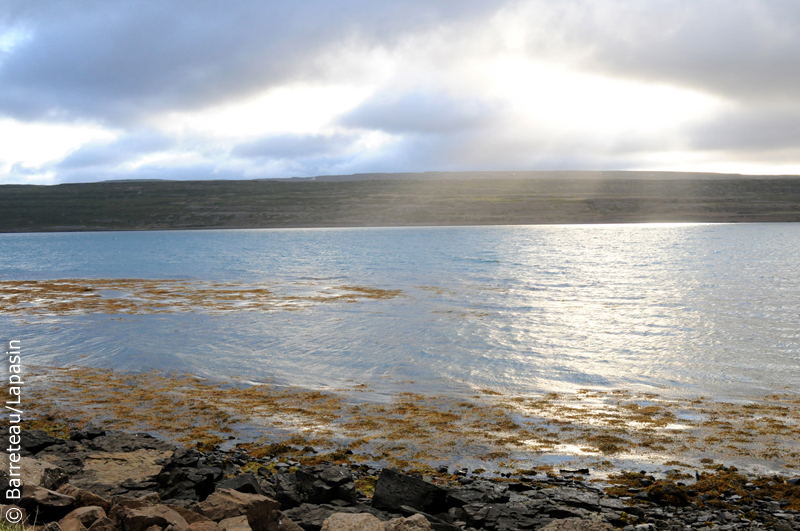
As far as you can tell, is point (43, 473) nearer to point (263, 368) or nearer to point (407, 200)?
point (263, 368)

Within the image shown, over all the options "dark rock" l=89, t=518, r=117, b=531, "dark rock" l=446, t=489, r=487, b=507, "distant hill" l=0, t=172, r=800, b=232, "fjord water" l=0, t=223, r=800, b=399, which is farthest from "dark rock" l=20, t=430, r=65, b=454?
"distant hill" l=0, t=172, r=800, b=232

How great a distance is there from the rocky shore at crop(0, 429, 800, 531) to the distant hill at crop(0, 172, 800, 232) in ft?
347

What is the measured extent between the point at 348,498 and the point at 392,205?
11955cm

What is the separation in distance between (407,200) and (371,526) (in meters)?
124

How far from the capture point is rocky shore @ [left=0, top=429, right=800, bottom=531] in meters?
5.88

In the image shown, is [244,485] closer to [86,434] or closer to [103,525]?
[103,525]

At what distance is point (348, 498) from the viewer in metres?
6.98

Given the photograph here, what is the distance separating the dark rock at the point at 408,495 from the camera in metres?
6.78

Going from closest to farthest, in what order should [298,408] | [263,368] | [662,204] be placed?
[298,408] → [263,368] → [662,204]

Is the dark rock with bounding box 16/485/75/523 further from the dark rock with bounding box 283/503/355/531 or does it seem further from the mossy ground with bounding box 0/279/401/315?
the mossy ground with bounding box 0/279/401/315

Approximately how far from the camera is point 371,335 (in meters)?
18.6

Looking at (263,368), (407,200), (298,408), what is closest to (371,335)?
(263,368)

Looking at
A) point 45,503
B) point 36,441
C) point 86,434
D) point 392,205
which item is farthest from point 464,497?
point 392,205

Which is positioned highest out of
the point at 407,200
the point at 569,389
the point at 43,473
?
the point at 407,200
